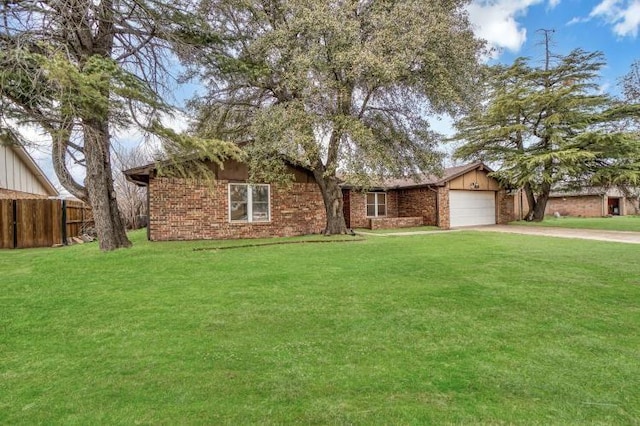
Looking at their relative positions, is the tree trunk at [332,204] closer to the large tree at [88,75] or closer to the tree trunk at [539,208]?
the large tree at [88,75]

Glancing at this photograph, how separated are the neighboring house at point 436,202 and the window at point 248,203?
16.6 feet

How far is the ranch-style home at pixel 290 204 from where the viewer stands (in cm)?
1310

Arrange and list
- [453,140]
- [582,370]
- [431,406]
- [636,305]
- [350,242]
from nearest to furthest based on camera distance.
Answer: [431,406]
[582,370]
[636,305]
[350,242]
[453,140]

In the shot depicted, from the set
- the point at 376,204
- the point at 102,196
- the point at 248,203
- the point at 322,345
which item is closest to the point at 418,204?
the point at 376,204

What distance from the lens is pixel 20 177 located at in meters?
17.5

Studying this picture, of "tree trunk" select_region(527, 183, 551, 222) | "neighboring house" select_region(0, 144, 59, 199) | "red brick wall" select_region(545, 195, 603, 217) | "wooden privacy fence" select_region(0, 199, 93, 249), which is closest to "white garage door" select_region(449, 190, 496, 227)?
"tree trunk" select_region(527, 183, 551, 222)

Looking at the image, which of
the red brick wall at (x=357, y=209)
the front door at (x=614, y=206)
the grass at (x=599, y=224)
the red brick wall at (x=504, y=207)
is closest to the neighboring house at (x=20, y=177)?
the red brick wall at (x=357, y=209)

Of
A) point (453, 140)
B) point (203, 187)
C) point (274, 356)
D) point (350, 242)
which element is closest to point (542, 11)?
point (453, 140)

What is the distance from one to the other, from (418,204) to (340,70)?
34.8 ft

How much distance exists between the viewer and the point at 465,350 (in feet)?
12.3

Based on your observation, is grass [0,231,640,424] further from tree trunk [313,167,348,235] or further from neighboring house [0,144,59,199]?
neighboring house [0,144,59,199]

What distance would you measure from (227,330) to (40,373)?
175cm

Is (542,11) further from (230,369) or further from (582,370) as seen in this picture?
(230,369)

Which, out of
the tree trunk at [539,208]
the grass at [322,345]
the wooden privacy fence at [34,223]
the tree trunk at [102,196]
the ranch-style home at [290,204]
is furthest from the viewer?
the tree trunk at [539,208]
